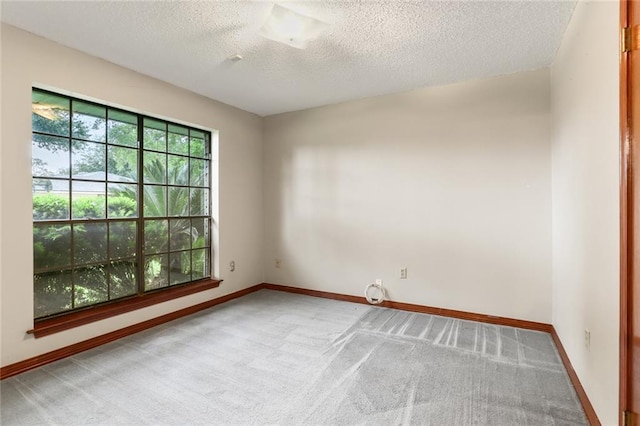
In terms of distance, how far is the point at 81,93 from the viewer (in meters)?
2.62

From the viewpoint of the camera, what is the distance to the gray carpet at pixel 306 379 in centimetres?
178

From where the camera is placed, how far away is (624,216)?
133 cm

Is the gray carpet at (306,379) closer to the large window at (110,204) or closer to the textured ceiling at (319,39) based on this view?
the large window at (110,204)

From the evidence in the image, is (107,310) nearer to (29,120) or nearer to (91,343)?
(91,343)

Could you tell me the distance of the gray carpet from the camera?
1784mm

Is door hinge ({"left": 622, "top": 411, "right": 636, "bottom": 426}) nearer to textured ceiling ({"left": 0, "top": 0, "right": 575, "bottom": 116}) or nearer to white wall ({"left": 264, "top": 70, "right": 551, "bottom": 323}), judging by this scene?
white wall ({"left": 264, "top": 70, "right": 551, "bottom": 323})

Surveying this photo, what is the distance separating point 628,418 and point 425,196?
247 centimetres

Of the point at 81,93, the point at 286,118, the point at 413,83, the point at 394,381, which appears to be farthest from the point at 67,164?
the point at 413,83

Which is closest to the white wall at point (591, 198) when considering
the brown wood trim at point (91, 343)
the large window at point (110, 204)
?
the brown wood trim at point (91, 343)

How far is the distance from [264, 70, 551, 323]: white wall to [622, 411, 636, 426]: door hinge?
1.83 metres

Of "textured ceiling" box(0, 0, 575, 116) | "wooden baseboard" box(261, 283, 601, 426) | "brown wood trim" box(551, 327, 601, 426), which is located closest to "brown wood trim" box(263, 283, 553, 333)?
"wooden baseboard" box(261, 283, 601, 426)

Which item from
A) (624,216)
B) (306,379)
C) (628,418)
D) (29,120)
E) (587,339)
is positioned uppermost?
(29,120)

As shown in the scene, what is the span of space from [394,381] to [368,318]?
1.23m

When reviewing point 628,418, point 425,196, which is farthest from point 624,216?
point 425,196
